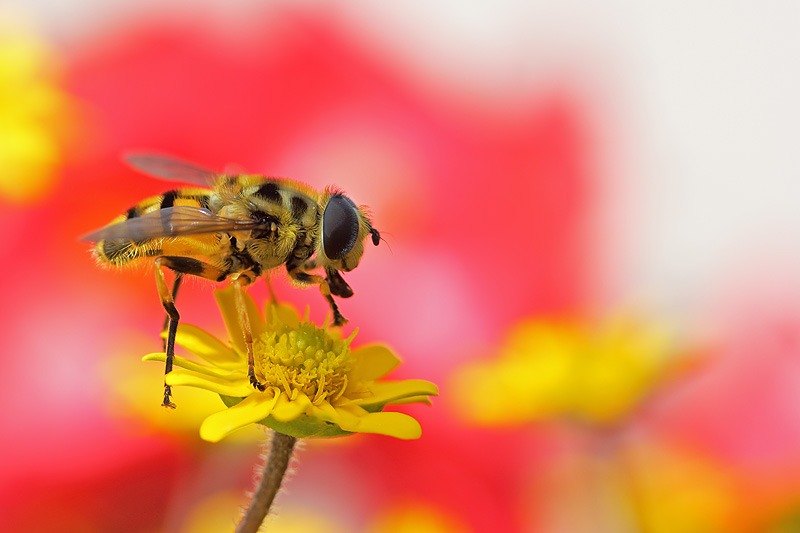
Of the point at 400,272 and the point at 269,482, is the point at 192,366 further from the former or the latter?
the point at 400,272

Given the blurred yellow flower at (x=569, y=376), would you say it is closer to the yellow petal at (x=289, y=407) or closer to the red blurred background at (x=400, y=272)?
the red blurred background at (x=400, y=272)

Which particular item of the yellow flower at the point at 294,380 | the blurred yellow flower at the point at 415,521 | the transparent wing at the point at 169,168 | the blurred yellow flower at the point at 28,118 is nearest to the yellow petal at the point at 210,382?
the yellow flower at the point at 294,380

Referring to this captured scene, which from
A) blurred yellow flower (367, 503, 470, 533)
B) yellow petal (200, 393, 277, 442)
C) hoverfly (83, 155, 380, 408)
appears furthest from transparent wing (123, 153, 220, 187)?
blurred yellow flower (367, 503, 470, 533)

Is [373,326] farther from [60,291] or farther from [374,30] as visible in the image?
[374,30]

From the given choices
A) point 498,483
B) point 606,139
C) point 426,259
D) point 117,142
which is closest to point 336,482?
point 498,483

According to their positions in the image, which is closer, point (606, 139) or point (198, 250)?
point (198, 250)

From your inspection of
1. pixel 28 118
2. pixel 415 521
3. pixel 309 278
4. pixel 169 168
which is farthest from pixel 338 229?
pixel 28 118
